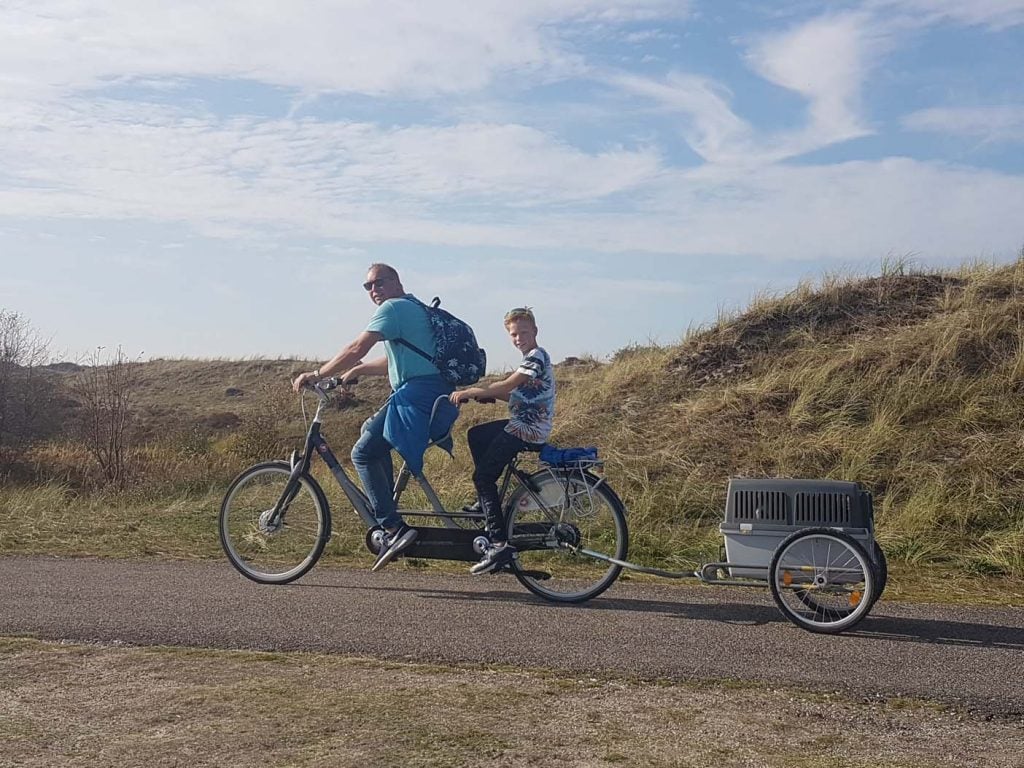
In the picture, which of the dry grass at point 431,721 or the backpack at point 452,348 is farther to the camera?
the backpack at point 452,348

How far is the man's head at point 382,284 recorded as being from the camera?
304 inches

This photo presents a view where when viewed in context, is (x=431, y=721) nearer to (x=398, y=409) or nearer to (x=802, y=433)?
(x=398, y=409)

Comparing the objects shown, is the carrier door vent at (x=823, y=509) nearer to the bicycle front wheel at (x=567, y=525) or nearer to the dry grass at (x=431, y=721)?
the bicycle front wheel at (x=567, y=525)

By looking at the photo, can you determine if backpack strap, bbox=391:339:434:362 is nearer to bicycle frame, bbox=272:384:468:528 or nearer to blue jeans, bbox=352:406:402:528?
bicycle frame, bbox=272:384:468:528

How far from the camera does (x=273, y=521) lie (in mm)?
7832

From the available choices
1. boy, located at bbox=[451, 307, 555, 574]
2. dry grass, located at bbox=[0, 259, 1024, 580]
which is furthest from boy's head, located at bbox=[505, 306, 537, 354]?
dry grass, located at bbox=[0, 259, 1024, 580]

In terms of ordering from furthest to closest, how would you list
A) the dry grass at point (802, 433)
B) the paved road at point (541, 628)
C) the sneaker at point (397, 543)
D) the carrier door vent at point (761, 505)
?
1. the dry grass at point (802, 433)
2. the sneaker at point (397, 543)
3. the carrier door vent at point (761, 505)
4. the paved road at point (541, 628)

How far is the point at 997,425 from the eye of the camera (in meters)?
12.1

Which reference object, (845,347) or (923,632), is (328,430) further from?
(923,632)

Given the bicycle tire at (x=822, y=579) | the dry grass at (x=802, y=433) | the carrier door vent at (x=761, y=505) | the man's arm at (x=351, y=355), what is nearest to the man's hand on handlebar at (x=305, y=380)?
the man's arm at (x=351, y=355)

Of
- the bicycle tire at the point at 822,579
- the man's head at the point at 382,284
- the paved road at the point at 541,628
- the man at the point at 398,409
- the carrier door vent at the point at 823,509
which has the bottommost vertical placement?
the paved road at the point at 541,628

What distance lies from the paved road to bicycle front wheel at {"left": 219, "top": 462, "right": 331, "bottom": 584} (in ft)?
0.59

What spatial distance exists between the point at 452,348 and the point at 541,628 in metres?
2.13

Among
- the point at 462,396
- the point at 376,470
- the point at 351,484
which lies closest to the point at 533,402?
the point at 462,396
